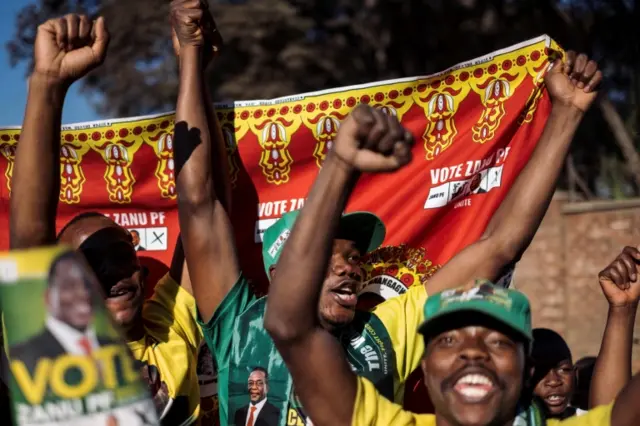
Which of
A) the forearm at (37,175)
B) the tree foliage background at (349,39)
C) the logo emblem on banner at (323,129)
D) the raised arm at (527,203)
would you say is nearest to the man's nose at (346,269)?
the raised arm at (527,203)

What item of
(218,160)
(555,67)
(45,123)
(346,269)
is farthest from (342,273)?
(555,67)

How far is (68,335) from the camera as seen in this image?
7.58 ft

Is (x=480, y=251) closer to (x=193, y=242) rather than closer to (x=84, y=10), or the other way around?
(x=193, y=242)

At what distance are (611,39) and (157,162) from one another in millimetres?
10817

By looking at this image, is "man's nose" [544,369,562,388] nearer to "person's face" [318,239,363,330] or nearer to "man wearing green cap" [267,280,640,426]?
"person's face" [318,239,363,330]

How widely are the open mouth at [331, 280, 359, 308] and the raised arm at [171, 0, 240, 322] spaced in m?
0.45

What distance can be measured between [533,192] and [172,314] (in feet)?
4.90

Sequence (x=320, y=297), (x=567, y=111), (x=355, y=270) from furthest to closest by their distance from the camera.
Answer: (x=567, y=111) < (x=355, y=270) < (x=320, y=297)

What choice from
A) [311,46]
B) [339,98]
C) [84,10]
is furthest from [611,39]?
[339,98]

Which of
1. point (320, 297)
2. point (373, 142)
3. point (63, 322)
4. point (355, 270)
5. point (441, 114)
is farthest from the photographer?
point (441, 114)

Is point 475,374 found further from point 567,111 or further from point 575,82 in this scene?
point 575,82

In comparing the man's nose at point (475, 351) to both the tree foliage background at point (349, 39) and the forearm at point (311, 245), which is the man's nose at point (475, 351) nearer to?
the forearm at point (311, 245)

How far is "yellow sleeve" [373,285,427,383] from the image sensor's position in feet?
12.3

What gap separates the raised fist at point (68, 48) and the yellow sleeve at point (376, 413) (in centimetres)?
149
